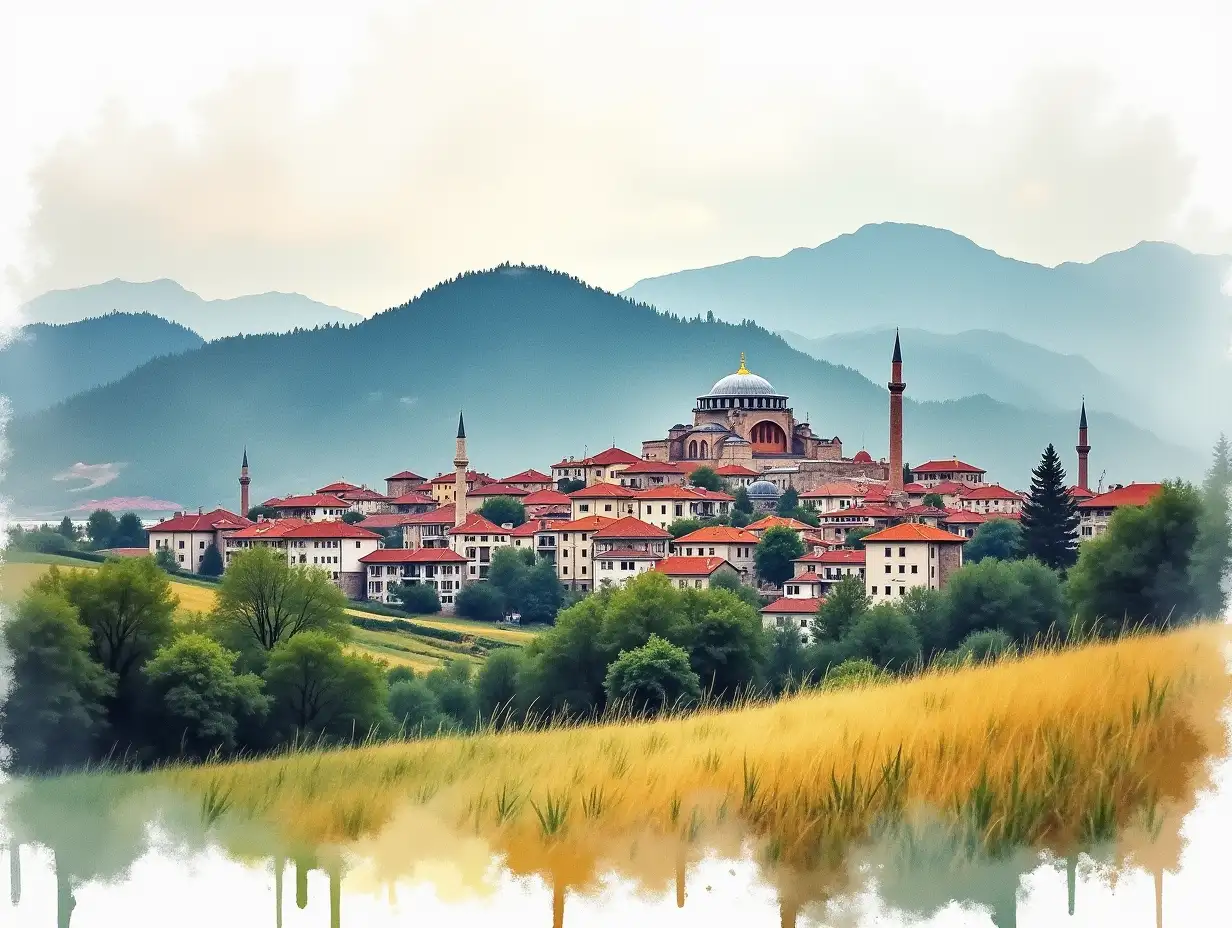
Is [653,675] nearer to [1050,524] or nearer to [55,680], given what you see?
[55,680]

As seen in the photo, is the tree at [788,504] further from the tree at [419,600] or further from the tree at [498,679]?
the tree at [498,679]

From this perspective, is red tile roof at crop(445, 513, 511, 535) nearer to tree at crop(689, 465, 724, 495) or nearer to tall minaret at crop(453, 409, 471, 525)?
tall minaret at crop(453, 409, 471, 525)

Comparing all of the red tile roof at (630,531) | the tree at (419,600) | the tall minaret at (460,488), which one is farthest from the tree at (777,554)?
the tall minaret at (460,488)

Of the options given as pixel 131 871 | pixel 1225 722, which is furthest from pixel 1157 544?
pixel 131 871

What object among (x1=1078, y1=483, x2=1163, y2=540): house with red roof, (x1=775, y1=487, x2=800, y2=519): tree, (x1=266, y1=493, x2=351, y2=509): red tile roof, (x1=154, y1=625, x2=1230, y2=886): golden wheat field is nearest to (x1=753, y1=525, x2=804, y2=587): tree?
(x1=775, y1=487, x2=800, y2=519): tree

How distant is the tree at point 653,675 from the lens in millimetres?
30750

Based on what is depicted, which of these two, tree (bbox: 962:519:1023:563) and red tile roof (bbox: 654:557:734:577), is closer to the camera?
tree (bbox: 962:519:1023:563)

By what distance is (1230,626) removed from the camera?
8938mm

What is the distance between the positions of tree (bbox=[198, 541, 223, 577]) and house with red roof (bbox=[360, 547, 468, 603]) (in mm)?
7747

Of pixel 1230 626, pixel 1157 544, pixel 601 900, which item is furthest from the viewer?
pixel 1157 544

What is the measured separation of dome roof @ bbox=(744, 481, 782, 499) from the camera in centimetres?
8862

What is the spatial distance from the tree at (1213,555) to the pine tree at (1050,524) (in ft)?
134

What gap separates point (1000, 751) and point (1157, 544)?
1921cm

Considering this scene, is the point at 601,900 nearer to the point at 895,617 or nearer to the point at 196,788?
the point at 196,788
